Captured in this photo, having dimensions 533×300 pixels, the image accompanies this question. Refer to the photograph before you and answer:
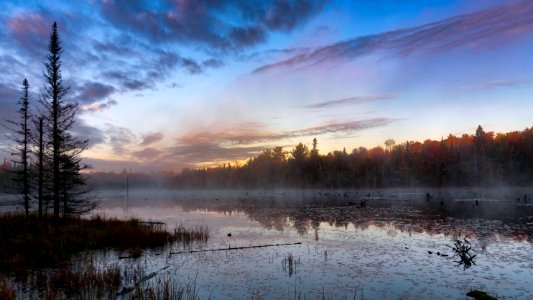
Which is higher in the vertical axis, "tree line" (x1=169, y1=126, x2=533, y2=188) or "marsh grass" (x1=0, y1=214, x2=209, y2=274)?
"tree line" (x1=169, y1=126, x2=533, y2=188)

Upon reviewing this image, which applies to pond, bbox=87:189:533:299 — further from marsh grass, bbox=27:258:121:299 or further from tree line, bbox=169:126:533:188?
tree line, bbox=169:126:533:188

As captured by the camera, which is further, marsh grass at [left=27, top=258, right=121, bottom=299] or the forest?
the forest

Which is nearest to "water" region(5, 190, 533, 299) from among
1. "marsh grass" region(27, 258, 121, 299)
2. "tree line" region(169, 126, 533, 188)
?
"marsh grass" region(27, 258, 121, 299)

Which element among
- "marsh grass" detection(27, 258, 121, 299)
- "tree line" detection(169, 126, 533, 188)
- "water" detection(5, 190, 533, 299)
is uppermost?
"tree line" detection(169, 126, 533, 188)

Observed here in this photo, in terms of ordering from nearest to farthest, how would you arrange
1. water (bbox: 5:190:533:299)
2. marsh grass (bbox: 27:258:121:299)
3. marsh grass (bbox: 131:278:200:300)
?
marsh grass (bbox: 131:278:200:300) → marsh grass (bbox: 27:258:121:299) → water (bbox: 5:190:533:299)

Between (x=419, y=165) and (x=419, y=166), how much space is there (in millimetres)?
655

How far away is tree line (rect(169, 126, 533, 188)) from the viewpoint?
378ft

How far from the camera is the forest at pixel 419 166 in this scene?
4540 inches

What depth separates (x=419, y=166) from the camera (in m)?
138

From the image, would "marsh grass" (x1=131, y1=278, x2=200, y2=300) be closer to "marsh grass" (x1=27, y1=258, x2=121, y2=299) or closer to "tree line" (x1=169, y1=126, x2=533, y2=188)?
"marsh grass" (x1=27, y1=258, x2=121, y2=299)

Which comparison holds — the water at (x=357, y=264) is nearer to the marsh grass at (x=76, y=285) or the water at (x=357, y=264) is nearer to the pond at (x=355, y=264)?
the pond at (x=355, y=264)

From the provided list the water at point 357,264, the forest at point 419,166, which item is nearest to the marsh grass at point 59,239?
the water at point 357,264

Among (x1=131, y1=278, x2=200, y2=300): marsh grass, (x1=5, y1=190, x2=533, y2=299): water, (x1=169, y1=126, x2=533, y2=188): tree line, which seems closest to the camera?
(x1=131, y1=278, x2=200, y2=300): marsh grass

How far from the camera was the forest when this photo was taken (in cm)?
11531
